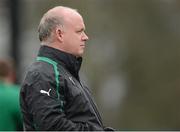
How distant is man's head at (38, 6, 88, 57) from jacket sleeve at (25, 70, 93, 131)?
32 cm

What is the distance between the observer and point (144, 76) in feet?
94.4

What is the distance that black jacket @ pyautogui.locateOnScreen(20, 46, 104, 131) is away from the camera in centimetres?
713

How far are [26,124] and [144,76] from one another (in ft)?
70.5

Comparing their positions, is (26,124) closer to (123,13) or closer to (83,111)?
(83,111)

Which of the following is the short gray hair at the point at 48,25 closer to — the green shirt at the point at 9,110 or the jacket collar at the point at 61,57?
the jacket collar at the point at 61,57

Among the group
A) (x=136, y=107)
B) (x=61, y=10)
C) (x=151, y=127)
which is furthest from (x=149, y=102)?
(x=61, y=10)

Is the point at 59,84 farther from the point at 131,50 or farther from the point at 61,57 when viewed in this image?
the point at 131,50

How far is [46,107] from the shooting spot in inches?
280

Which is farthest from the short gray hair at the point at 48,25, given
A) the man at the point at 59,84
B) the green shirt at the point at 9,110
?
the green shirt at the point at 9,110

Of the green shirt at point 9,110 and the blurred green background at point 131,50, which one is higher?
the green shirt at point 9,110

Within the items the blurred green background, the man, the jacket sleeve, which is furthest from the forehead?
the blurred green background

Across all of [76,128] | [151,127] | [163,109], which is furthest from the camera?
[163,109]

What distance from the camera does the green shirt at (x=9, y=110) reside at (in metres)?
11.1

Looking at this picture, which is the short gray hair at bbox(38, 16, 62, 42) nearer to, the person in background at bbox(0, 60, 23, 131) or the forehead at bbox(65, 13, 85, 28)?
the forehead at bbox(65, 13, 85, 28)
